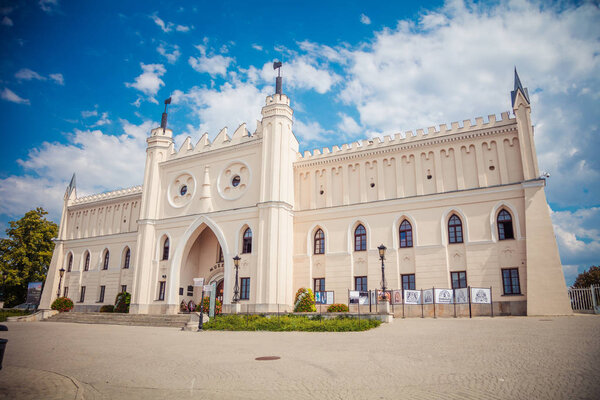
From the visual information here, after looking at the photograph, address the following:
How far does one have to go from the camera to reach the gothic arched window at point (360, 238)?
25.8 m

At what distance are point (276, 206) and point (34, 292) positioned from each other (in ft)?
85.5

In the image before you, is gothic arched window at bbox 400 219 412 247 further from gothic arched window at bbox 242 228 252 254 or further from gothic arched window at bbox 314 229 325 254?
gothic arched window at bbox 242 228 252 254

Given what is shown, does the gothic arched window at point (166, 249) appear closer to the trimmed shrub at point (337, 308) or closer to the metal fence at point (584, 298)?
the trimmed shrub at point (337, 308)

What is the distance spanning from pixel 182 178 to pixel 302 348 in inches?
924

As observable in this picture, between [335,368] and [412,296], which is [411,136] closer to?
[412,296]

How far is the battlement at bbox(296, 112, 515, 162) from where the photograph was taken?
23609 millimetres

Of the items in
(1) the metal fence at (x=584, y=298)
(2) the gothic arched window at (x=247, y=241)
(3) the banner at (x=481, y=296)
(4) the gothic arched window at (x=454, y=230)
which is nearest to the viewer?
(1) the metal fence at (x=584, y=298)

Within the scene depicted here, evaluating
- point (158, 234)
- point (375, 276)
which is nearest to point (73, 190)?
→ point (158, 234)

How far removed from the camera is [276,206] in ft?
86.0

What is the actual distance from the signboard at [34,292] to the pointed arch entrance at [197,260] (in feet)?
53.5

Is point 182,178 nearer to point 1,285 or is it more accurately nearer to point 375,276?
point 375,276

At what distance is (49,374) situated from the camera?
837cm

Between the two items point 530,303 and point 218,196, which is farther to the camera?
point 218,196

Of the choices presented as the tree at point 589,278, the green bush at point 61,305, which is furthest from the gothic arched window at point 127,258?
the tree at point 589,278
